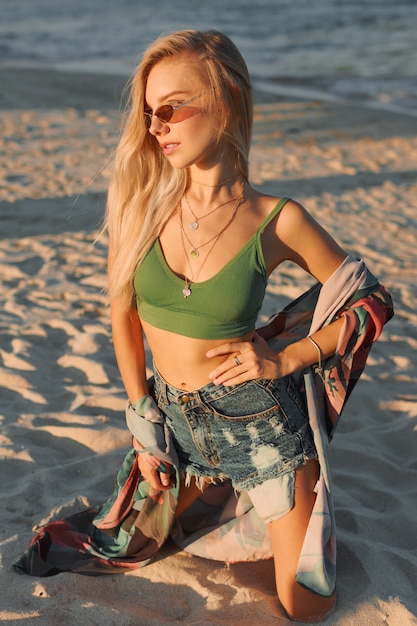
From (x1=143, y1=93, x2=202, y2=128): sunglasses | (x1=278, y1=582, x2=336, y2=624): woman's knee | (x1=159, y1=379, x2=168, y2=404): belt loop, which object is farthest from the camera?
(x1=159, y1=379, x2=168, y2=404): belt loop

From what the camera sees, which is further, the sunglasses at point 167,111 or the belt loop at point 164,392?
the belt loop at point 164,392

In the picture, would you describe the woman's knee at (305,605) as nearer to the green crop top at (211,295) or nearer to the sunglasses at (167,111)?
the green crop top at (211,295)

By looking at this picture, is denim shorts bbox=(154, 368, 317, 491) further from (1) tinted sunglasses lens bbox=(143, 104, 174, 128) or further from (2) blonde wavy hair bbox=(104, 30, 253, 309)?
(1) tinted sunglasses lens bbox=(143, 104, 174, 128)

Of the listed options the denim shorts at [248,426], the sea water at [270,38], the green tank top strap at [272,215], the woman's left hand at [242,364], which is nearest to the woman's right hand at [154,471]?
the denim shorts at [248,426]

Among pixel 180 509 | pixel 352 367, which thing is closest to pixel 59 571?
pixel 180 509

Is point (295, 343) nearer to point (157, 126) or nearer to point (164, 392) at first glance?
point (164, 392)

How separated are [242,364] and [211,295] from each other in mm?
249

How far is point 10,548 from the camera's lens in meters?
2.90

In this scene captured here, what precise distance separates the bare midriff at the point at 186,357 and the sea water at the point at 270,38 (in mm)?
9859

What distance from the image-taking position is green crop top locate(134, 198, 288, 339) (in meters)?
2.52

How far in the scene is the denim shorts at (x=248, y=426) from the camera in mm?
2641

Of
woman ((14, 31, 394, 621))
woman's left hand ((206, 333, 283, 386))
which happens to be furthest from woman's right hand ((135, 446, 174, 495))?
woman's left hand ((206, 333, 283, 386))

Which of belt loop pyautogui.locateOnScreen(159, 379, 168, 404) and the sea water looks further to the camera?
the sea water

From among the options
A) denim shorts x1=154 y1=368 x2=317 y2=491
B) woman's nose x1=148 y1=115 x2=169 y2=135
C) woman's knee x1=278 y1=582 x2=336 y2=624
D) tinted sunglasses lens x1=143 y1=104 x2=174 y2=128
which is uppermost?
tinted sunglasses lens x1=143 y1=104 x2=174 y2=128
